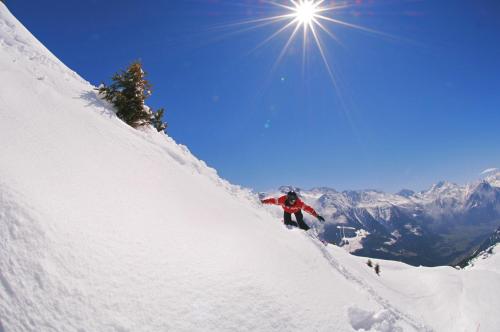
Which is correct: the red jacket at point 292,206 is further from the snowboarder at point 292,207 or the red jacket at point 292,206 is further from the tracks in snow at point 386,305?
the tracks in snow at point 386,305

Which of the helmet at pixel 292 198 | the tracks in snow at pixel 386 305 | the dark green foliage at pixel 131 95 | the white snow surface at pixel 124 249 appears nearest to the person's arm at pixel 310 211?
the helmet at pixel 292 198

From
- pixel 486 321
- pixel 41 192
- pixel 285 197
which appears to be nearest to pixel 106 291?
pixel 41 192

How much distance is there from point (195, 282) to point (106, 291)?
1.41 meters

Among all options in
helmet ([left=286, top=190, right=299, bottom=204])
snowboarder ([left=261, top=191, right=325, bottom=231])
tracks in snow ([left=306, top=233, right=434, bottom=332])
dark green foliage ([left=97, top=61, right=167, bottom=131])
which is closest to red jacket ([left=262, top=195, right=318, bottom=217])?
snowboarder ([left=261, top=191, right=325, bottom=231])

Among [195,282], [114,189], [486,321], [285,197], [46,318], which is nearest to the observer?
[46,318]

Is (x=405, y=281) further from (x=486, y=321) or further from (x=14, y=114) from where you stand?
(x=14, y=114)

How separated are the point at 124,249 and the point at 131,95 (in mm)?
13460

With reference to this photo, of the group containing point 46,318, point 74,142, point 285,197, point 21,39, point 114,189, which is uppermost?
point 21,39

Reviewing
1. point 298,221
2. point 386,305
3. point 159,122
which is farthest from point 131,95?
point 386,305

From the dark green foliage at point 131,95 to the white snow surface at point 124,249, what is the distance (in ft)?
16.7

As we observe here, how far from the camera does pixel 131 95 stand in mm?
16969

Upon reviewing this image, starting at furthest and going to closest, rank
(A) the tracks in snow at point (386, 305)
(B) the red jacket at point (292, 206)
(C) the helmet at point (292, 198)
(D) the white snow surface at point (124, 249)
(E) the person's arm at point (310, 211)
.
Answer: (B) the red jacket at point (292, 206) < (C) the helmet at point (292, 198) < (E) the person's arm at point (310, 211) < (A) the tracks in snow at point (386, 305) < (D) the white snow surface at point (124, 249)

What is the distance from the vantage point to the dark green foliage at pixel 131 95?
16.1 metres

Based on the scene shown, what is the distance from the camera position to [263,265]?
673cm
